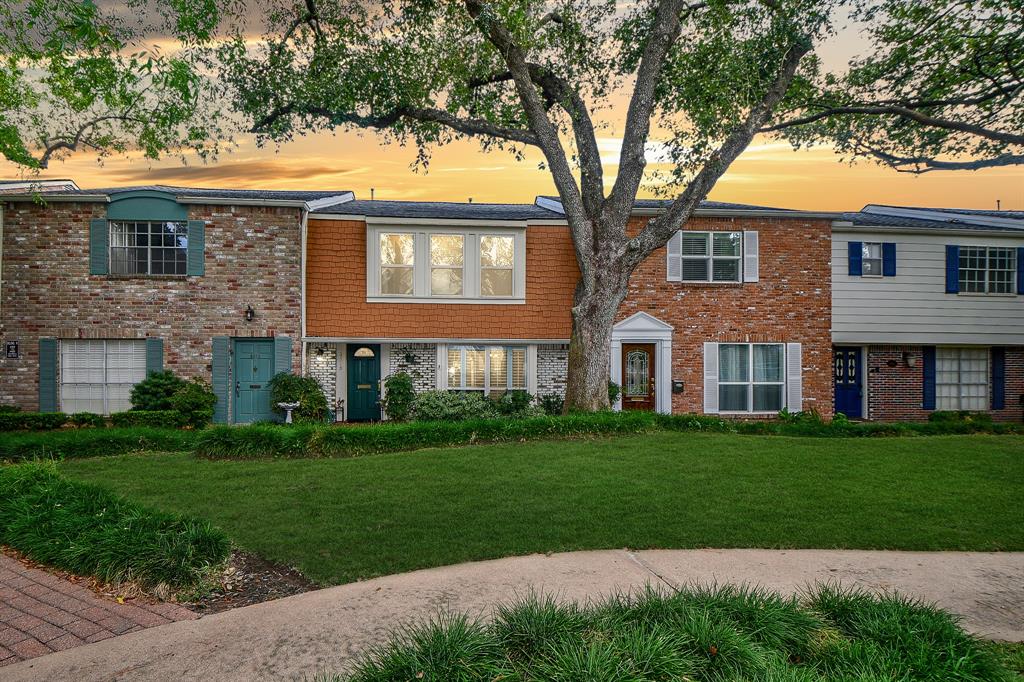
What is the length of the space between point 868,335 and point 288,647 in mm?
17710

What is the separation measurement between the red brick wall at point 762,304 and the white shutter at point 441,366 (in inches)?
177

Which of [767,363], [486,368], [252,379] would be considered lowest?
[252,379]

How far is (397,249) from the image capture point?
16906 mm

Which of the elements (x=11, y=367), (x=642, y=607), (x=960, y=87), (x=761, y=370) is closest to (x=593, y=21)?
(x=960, y=87)

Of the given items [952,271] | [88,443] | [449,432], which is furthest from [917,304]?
[88,443]

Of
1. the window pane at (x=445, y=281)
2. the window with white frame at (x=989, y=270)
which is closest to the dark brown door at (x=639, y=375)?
the window pane at (x=445, y=281)

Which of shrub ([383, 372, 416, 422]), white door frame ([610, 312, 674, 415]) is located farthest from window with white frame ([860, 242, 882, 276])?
shrub ([383, 372, 416, 422])

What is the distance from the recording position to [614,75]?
1532 centimetres

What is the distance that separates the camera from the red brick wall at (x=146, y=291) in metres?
15.5

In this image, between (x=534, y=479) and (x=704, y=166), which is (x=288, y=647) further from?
(x=704, y=166)

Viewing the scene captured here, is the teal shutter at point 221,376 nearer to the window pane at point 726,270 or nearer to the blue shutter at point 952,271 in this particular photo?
the window pane at point 726,270

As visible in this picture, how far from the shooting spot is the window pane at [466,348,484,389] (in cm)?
1730

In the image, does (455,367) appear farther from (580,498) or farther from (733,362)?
(580,498)

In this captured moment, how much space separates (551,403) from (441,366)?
288 centimetres
